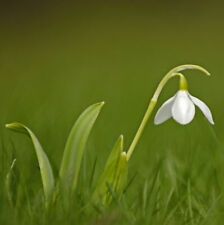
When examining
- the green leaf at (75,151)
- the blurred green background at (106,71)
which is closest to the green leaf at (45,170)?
the green leaf at (75,151)

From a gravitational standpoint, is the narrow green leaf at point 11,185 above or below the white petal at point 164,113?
below

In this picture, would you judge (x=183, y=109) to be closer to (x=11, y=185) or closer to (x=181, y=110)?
(x=181, y=110)

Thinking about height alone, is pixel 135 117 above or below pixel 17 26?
below

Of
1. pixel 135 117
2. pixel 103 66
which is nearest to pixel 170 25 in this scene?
pixel 103 66

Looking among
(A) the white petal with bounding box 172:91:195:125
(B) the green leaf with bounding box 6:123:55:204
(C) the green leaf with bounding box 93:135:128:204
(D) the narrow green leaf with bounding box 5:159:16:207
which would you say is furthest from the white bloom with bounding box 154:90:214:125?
(D) the narrow green leaf with bounding box 5:159:16:207

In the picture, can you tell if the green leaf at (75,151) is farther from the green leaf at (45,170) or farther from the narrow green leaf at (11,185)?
the narrow green leaf at (11,185)

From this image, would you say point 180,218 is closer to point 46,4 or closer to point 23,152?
point 23,152
